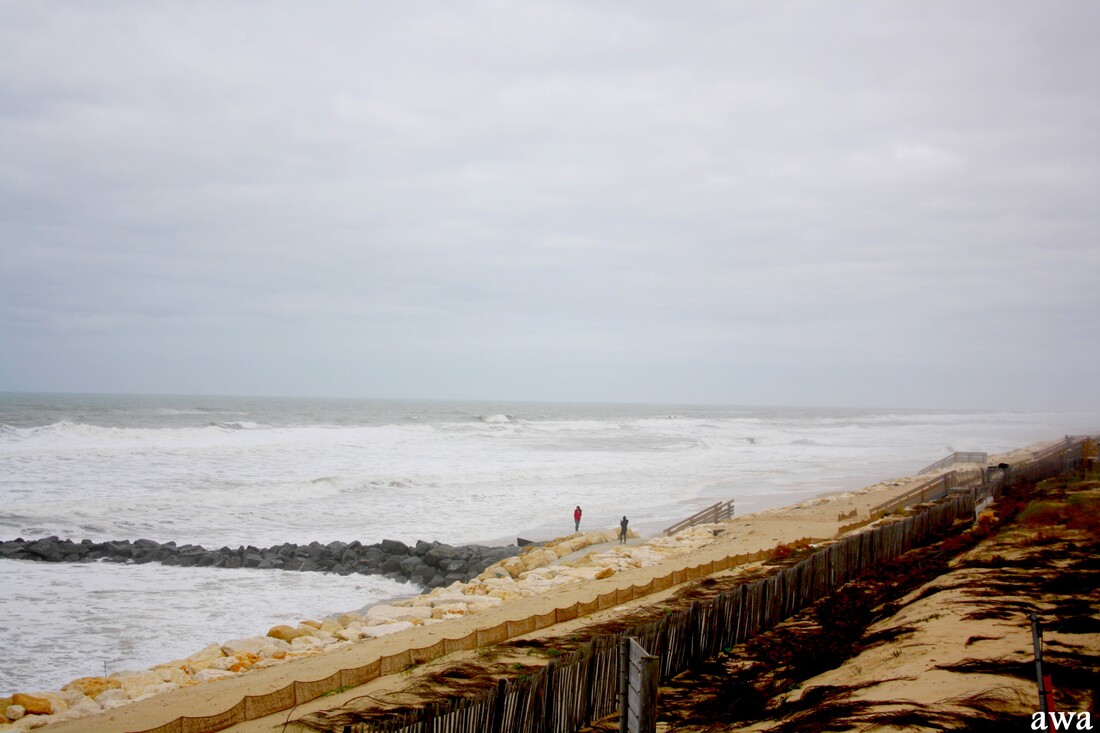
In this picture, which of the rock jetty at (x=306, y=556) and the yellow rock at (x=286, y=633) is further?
the rock jetty at (x=306, y=556)

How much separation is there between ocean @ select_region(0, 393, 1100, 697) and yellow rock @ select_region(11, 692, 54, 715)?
2.14 m

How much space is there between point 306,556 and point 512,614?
1228cm

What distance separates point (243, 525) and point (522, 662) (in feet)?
81.1

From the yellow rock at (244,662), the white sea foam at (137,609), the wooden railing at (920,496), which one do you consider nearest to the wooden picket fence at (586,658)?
the yellow rock at (244,662)

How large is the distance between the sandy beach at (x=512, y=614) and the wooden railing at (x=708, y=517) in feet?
2.08

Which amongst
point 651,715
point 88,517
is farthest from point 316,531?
point 651,715

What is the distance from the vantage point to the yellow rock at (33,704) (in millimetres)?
11094

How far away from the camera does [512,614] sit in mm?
15578

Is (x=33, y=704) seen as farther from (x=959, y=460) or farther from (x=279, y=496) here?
(x=959, y=460)

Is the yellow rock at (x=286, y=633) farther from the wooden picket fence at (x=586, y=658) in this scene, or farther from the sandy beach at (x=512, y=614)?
the wooden picket fence at (x=586, y=658)

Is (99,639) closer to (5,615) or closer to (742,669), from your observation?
(5,615)

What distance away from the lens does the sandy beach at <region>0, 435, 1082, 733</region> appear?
1027cm

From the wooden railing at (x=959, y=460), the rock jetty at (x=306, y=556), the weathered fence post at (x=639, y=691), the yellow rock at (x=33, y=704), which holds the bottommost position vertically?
the rock jetty at (x=306, y=556)

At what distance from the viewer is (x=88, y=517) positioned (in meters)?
31.4
